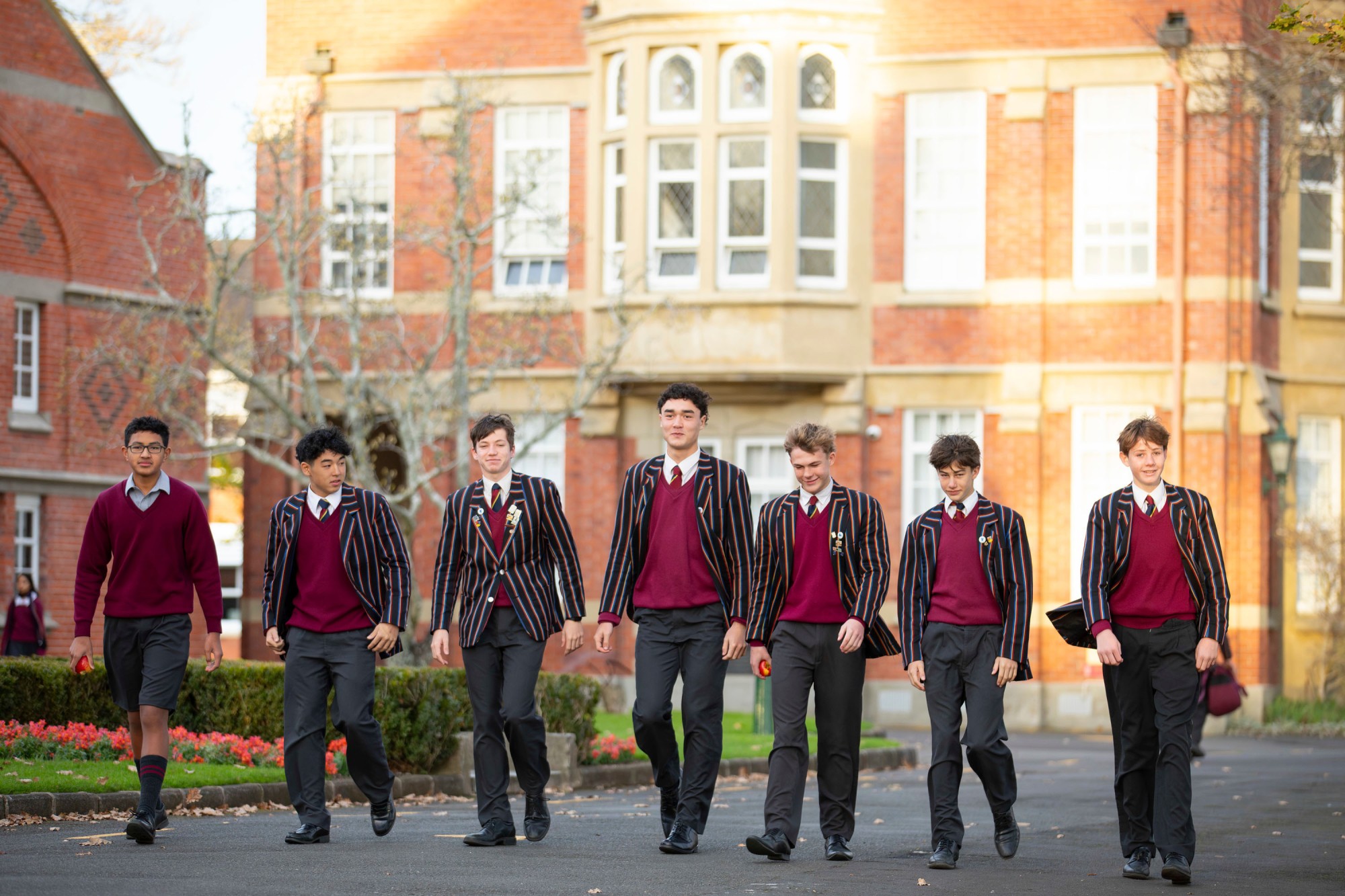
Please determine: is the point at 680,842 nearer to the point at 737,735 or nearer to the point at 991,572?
the point at 991,572

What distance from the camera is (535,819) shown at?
10.4 meters

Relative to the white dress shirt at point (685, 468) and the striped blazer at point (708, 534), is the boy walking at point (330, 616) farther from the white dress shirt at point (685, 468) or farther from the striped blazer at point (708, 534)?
the white dress shirt at point (685, 468)

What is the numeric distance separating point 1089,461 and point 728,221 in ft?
18.0

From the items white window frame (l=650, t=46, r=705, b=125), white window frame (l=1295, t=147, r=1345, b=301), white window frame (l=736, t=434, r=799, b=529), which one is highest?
white window frame (l=650, t=46, r=705, b=125)

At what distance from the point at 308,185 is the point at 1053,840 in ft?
63.5

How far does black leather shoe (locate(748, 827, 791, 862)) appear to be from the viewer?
31.5 feet

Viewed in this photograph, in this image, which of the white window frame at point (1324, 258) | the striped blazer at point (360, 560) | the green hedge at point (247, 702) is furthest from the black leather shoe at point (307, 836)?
the white window frame at point (1324, 258)

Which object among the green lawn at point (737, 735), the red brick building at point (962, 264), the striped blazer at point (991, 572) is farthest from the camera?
the red brick building at point (962, 264)

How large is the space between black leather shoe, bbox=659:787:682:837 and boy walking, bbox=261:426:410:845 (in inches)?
53.5

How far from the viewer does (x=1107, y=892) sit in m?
8.82

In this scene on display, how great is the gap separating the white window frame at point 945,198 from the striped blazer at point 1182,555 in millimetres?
18004

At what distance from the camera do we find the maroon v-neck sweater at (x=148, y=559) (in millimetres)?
10406

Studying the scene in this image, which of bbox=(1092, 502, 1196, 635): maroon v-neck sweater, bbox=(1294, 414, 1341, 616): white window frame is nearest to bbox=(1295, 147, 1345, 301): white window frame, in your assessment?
bbox=(1294, 414, 1341, 616): white window frame

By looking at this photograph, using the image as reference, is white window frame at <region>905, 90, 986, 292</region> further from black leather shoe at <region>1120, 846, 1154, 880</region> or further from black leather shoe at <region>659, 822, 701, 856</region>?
black leather shoe at <region>1120, 846, 1154, 880</region>
